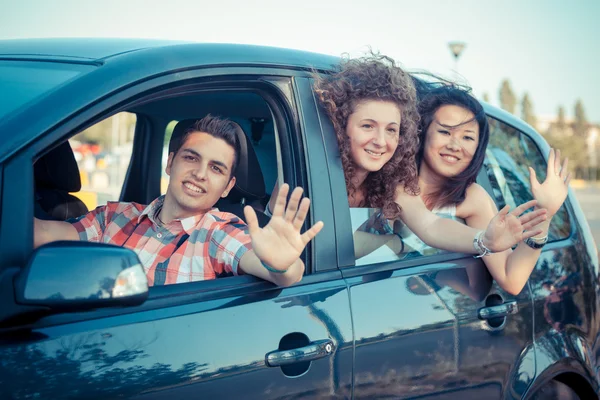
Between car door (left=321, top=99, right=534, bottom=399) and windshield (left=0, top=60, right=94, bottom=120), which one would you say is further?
car door (left=321, top=99, right=534, bottom=399)

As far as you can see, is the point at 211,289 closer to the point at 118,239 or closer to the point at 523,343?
the point at 118,239

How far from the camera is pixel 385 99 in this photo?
8.44ft

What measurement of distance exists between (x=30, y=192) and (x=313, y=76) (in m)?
1.01

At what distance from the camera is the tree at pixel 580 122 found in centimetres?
9550

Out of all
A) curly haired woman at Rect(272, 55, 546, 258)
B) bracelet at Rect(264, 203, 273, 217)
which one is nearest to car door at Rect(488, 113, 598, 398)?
curly haired woman at Rect(272, 55, 546, 258)

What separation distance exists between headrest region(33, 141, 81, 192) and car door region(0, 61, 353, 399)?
1018mm

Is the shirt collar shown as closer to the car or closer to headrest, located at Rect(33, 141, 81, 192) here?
the car

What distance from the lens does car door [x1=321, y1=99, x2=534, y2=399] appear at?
6.72ft

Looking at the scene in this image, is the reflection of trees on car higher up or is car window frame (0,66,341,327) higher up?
car window frame (0,66,341,327)

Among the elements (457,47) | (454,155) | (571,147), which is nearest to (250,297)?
(454,155)

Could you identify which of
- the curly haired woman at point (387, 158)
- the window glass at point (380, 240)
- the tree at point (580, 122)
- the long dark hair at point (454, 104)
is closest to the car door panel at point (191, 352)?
the window glass at point (380, 240)

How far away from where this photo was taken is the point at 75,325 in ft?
5.05

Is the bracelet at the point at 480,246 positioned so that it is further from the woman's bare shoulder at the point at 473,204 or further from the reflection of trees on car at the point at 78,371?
the reflection of trees on car at the point at 78,371

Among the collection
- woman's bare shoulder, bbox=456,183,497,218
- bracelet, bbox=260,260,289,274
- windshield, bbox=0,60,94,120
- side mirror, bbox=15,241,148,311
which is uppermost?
windshield, bbox=0,60,94,120
